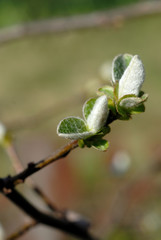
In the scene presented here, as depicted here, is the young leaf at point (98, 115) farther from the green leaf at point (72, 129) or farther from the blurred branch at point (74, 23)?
the blurred branch at point (74, 23)

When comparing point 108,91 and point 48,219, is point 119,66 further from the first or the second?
point 48,219

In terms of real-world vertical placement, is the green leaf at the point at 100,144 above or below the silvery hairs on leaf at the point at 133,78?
below

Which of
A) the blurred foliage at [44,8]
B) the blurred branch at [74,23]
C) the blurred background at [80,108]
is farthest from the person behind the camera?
the blurred foliage at [44,8]

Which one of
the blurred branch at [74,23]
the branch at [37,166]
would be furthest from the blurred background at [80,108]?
the branch at [37,166]

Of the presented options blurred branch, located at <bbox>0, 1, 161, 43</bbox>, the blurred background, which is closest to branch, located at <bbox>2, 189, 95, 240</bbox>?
the blurred background

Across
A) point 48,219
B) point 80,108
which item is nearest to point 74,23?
point 48,219

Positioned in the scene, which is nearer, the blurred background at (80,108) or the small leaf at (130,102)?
the small leaf at (130,102)

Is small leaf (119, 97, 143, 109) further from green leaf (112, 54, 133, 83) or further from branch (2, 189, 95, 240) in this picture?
branch (2, 189, 95, 240)
